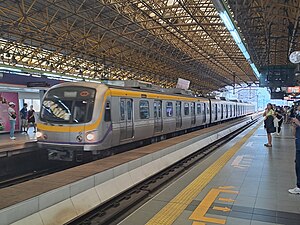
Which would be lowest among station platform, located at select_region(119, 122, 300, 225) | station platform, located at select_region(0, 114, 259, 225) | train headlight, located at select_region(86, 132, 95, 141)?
station platform, located at select_region(119, 122, 300, 225)

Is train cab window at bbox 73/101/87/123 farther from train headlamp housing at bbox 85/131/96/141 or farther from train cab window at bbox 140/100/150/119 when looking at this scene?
train cab window at bbox 140/100/150/119

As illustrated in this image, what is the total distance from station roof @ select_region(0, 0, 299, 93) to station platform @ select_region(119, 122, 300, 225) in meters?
6.20

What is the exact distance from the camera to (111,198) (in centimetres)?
509

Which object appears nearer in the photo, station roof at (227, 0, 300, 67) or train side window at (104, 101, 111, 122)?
train side window at (104, 101, 111, 122)

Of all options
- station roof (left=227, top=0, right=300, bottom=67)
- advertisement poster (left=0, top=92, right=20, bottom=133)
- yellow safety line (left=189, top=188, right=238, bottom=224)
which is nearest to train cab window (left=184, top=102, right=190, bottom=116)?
station roof (left=227, top=0, right=300, bottom=67)

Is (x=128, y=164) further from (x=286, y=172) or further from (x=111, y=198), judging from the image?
(x=286, y=172)

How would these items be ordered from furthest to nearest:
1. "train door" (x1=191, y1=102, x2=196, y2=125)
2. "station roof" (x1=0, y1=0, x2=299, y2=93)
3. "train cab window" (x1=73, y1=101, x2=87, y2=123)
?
1. "station roof" (x1=0, y1=0, x2=299, y2=93)
2. "train door" (x1=191, y1=102, x2=196, y2=125)
3. "train cab window" (x1=73, y1=101, x2=87, y2=123)

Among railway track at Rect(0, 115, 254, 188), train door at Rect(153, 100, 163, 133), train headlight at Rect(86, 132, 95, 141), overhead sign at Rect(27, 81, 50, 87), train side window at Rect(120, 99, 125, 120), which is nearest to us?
railway track at Rect(0, 115, 254, 188)

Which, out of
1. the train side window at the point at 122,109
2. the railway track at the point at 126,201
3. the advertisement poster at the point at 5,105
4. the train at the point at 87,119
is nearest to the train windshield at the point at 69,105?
the train at the point at 87,119

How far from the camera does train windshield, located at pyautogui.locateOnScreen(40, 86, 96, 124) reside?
7.90 m

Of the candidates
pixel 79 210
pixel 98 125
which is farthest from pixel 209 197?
pixel 98 125

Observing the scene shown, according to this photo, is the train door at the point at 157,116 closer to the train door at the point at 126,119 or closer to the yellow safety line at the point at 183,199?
the train door at the point at 126,119

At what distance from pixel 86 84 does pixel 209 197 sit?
4851mm

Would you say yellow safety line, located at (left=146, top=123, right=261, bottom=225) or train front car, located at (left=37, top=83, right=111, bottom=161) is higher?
train front car, located at (left=37, top=83, right=111, bottom=161)
